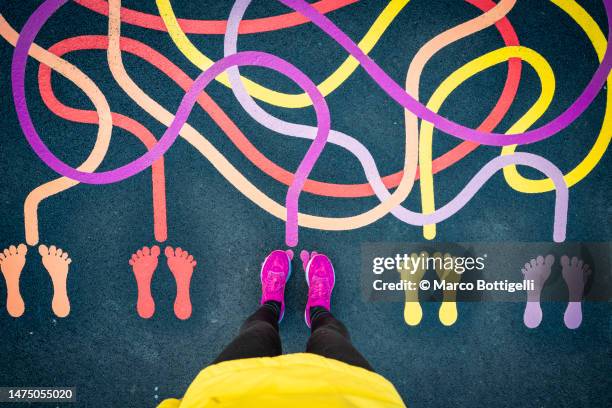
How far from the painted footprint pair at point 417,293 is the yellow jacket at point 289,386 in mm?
Result: 920

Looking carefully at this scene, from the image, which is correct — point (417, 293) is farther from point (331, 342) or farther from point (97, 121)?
point (97, 121)

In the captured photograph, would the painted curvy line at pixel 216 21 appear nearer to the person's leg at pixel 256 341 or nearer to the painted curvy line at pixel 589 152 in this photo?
the painted curvy line at pixel 589 152

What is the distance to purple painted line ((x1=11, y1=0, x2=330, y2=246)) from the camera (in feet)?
5.90

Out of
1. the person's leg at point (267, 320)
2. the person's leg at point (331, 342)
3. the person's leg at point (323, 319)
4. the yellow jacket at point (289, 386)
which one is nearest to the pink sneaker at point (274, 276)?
the person's leg at point (267, 320)

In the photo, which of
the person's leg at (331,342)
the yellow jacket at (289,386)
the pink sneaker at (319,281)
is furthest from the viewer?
the pink sneaker at (319,281)

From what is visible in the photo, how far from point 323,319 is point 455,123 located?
1.10 m

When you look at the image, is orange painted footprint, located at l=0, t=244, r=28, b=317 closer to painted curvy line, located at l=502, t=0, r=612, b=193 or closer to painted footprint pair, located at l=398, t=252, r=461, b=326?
painted footprint pair, located at l=398, t=252, r=461, b=326

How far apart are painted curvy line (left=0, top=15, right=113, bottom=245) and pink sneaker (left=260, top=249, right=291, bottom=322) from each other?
94 cm

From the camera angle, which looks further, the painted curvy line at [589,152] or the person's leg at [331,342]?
the painted curvy line at [589,152]

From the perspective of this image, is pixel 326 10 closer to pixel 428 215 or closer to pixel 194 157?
pixel 194 157

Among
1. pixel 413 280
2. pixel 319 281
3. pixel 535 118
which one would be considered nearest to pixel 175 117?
pixel 319 281

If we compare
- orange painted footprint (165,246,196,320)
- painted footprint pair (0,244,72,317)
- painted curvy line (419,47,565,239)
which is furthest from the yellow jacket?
painted footprint pair (0,244,72,317)

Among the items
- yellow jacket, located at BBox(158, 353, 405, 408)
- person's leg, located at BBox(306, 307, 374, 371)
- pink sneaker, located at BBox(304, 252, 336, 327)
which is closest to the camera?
yellow jacket, located at BBox(158, 353, 405, 408)

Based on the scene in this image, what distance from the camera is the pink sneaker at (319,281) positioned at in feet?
5.78
